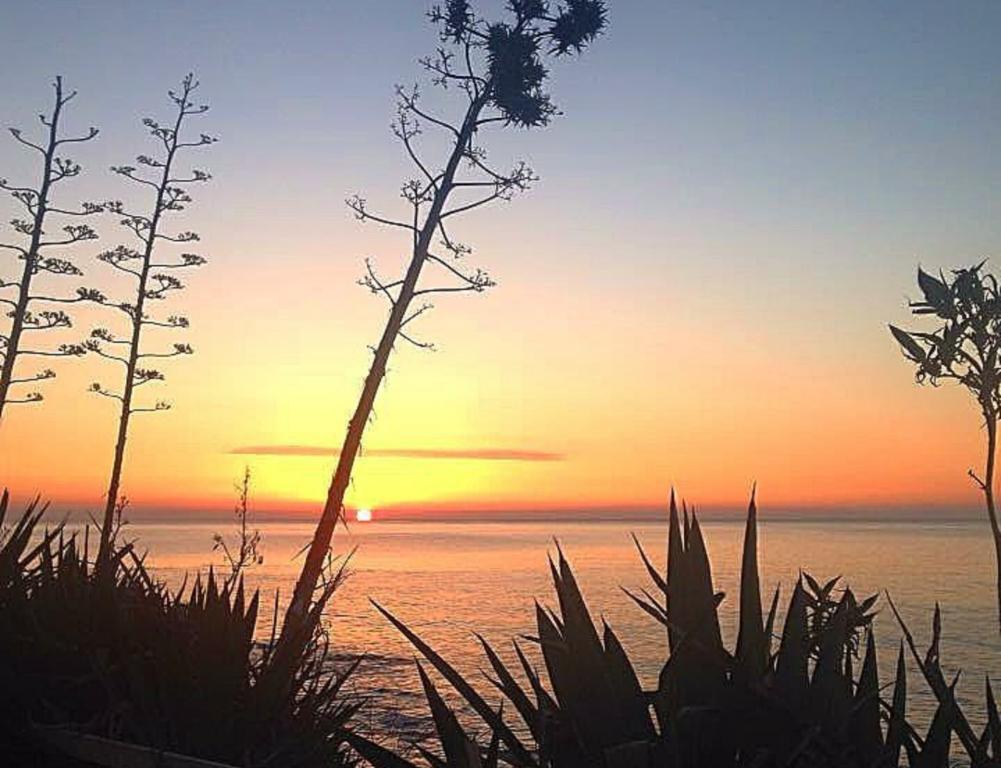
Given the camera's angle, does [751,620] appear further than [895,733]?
Yes

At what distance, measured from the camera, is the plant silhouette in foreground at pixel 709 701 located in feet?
7.63

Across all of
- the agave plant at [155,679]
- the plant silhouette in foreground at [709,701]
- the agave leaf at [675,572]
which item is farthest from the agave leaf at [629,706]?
the agave plant at [155,679]

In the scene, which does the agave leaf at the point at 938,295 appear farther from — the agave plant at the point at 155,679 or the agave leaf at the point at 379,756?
the agave leaf at the point at 379,756

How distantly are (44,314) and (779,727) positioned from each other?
20.6 metres

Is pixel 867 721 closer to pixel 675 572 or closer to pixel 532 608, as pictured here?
pixel 675 572

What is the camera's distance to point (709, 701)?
246 centimetres

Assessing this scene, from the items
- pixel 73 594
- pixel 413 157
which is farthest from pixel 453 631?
pixel 73 594

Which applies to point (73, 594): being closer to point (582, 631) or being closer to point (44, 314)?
point (582, 631)

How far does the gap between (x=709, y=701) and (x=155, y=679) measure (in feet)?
10.1

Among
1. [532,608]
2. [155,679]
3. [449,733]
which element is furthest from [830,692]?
[532,608]

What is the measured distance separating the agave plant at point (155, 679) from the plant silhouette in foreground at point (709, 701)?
6.66ft

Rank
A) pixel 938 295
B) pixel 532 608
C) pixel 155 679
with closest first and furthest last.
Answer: pixel 155 679 → pixel 938 295 → pixel 532 608

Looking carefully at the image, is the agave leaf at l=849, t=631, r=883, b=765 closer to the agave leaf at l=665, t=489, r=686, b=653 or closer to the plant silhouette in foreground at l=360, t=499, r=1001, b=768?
the plant silhouette in foreground at l=360, t=499, r=1001, b=768

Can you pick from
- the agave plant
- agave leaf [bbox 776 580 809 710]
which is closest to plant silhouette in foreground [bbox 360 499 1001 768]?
agave leaf [bbox 776 580 809 710]
